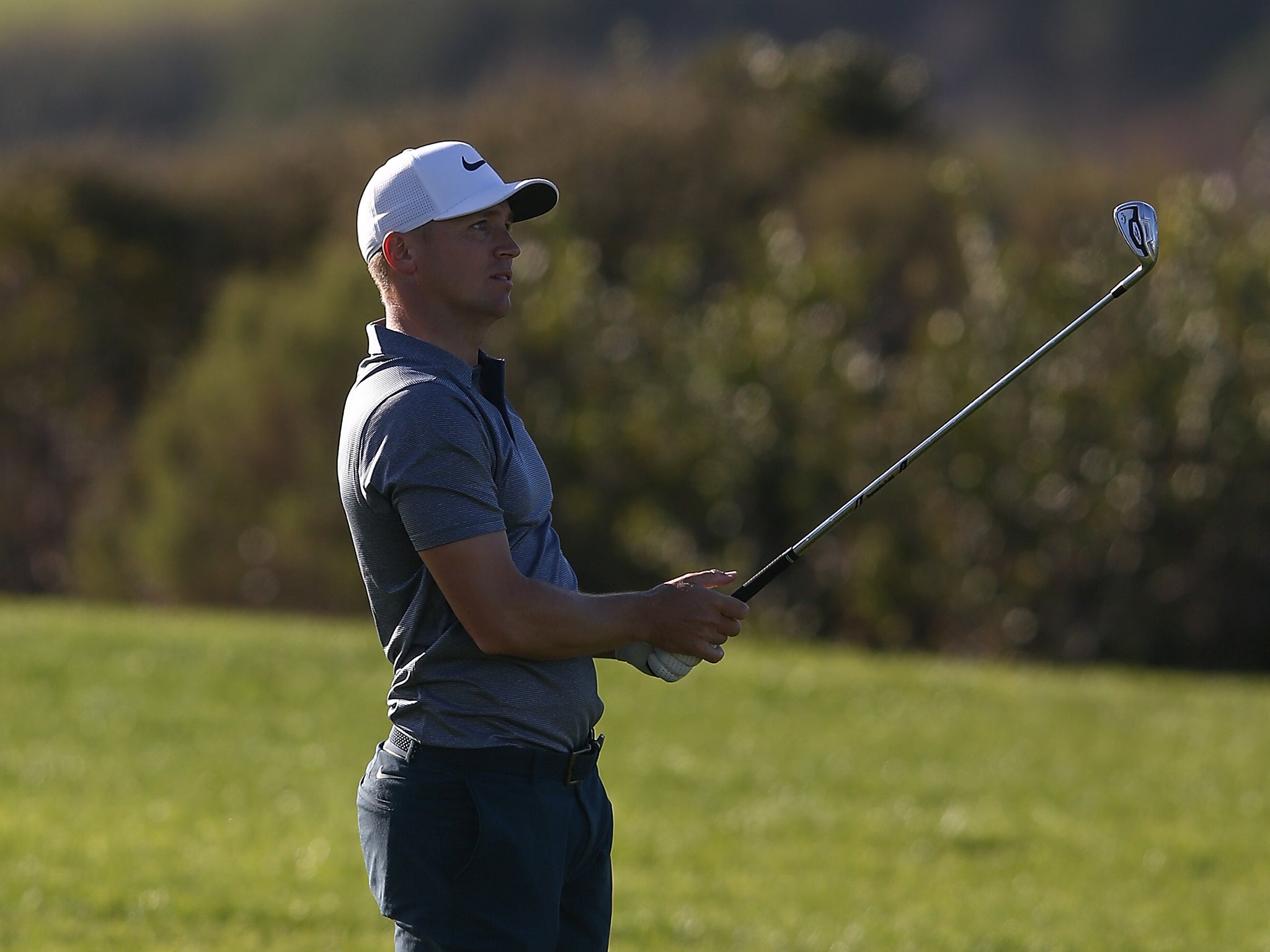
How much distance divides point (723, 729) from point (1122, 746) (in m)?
2.58

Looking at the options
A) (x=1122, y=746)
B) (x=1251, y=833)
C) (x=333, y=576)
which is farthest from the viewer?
(x=333, y=576)

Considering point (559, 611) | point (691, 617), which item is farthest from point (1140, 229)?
point (559, 611)

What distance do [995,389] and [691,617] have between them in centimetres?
84

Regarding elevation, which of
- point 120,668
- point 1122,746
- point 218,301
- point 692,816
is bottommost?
point 1122,746

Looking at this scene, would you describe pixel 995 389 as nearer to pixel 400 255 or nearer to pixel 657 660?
pixel 657 660

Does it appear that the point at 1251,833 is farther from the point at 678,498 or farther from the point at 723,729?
the point at 678,498

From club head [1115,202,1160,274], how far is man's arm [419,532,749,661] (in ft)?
4.37

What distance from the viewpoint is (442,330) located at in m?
3.53

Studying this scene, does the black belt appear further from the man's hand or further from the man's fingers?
the man's fingers

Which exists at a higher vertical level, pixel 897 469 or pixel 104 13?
pixel 104 13

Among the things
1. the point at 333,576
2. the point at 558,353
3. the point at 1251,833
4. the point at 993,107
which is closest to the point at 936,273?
the point at 558,353

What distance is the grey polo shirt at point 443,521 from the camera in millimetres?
3299

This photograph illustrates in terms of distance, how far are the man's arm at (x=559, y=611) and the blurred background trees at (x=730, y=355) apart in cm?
1384

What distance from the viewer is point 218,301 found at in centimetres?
2327
